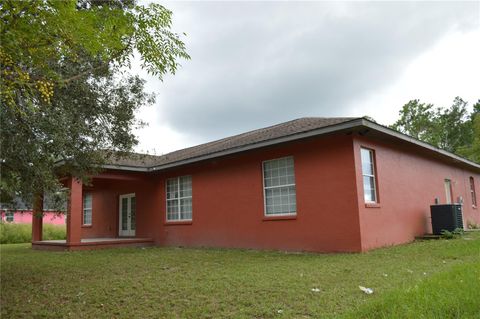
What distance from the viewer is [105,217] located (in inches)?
741

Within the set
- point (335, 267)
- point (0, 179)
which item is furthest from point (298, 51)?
point (0, 179)

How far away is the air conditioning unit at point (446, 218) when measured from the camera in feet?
37.6

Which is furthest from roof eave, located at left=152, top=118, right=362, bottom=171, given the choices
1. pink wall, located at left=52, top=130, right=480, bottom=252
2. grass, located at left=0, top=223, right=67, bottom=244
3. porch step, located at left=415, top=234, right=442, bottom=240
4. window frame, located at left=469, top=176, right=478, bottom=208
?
window frame, located at left=469, top=176, right=478, bottom=208

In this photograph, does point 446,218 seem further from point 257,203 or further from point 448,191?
point 257,203

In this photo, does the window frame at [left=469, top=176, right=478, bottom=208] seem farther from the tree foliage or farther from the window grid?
the tree foliage

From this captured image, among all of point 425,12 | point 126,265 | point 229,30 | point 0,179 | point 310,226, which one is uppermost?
point 425,12

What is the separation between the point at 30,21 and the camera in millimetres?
3213

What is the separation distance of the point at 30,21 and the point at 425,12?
802cm

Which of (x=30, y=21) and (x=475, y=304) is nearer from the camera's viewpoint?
(x=30, y=21)

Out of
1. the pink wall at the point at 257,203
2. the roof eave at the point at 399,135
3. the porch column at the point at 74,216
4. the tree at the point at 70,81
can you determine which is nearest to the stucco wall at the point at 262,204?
the pink wall at the point at 257,203

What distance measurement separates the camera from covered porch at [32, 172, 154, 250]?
13.5 metres

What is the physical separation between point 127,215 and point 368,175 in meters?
11.7

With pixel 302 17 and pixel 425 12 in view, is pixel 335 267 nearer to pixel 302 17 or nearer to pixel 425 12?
pixel 302 17

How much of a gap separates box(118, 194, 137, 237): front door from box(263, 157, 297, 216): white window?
25.4 feet
